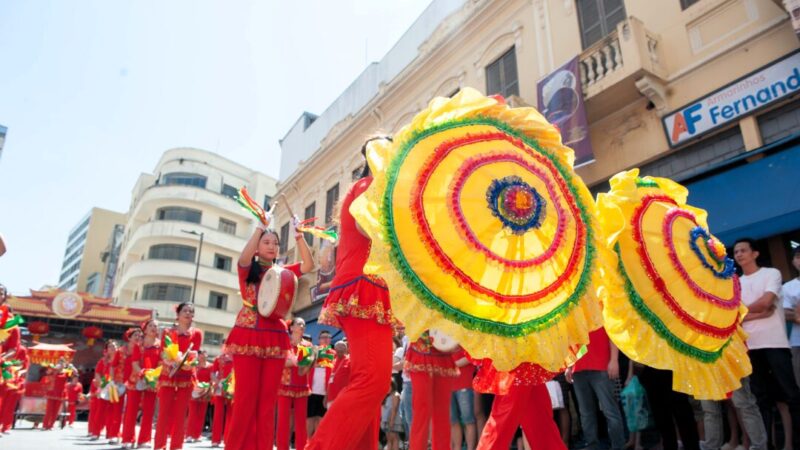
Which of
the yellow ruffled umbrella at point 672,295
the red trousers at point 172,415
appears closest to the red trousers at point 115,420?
the red trousers at point 172,415

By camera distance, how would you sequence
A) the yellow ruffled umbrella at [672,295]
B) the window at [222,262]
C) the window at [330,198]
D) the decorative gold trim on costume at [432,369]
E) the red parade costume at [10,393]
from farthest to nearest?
the window at [222,262], the window at [330,198], the red parade costume at [10,393], the decorative gold trim on costume at [432,369], the yellow ruffled umbrella at [672,295]

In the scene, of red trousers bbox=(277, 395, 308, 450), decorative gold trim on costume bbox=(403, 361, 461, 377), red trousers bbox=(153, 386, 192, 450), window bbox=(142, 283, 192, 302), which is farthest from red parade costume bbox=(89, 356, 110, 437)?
window bbox=(142, 283, 192, 302)

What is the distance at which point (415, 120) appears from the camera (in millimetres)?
2721

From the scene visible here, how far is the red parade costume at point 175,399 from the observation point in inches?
263

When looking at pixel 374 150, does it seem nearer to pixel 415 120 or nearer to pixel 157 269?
pixel 415 120

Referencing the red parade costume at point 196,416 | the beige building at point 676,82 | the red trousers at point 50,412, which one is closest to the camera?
the beige building at point 676,82

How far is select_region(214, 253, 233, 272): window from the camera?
1657 inches

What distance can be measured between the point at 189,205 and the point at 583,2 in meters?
37.4

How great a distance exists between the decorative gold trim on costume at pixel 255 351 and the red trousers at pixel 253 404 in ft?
0.09

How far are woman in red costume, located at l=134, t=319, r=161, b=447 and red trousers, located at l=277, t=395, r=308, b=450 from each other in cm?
215

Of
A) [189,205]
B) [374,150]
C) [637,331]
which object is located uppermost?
[189,205]

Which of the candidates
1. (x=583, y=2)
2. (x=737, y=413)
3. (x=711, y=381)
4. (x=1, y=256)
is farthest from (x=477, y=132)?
(x=583, y=2)

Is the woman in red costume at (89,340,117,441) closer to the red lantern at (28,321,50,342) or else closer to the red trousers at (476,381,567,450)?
the red trousers at (476,381,567,450)

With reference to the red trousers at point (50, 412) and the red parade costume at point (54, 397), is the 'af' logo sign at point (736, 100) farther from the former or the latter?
the red trousers at point (50, 412)
